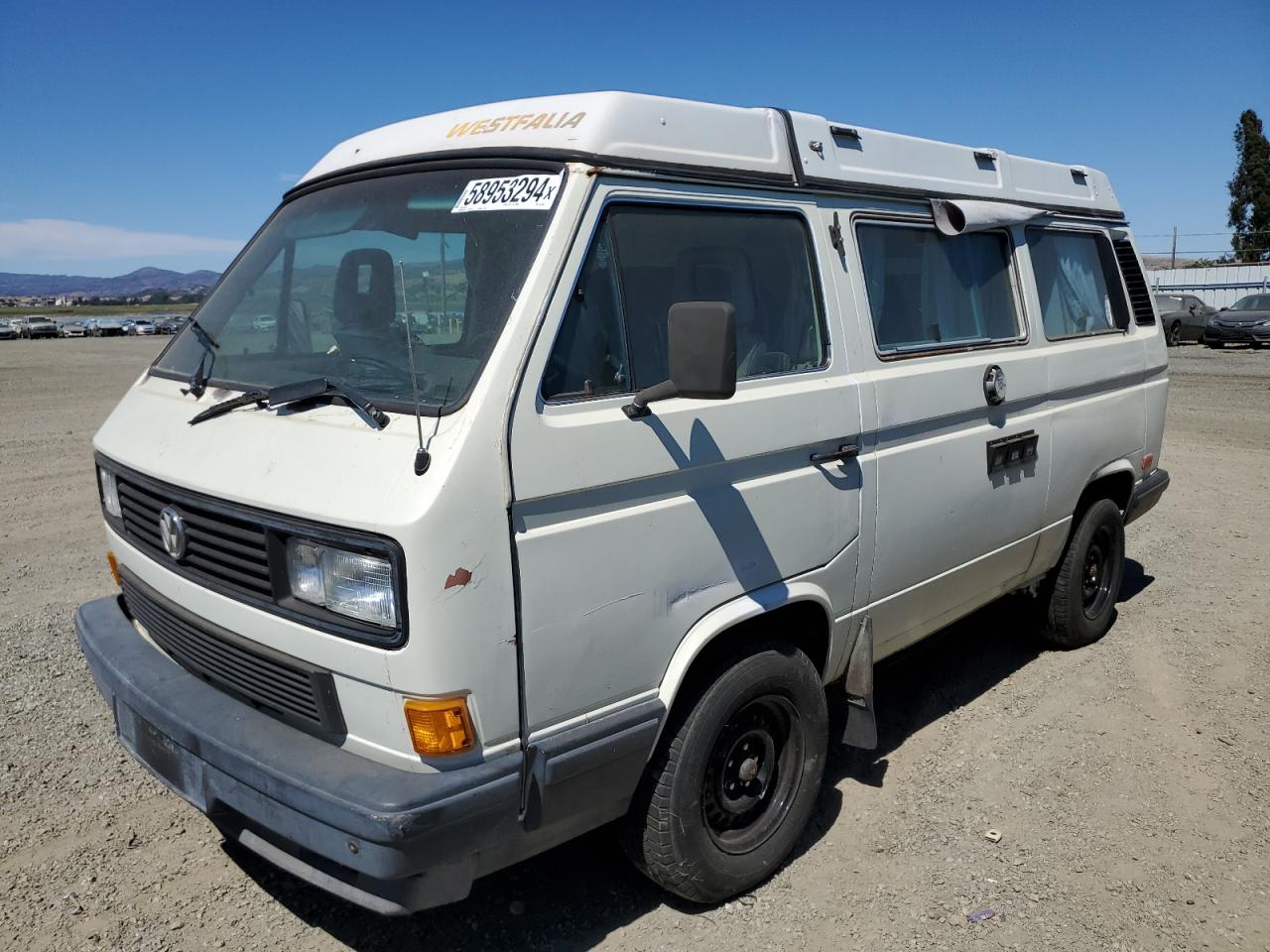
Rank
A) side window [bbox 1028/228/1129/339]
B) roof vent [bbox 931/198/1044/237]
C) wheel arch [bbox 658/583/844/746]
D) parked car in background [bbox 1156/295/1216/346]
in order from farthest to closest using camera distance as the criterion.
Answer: parked car in background [bbox 1156/295/1216/346] < side window [bbox 1028/228/1129/339] < roof vent [bbox 931/198/1044/237] < wheel arch [bbox 658/583/844/746]

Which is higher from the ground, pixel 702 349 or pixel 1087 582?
pixel 702 349

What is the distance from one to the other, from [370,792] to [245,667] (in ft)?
2.13

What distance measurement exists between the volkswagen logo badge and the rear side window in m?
1.22

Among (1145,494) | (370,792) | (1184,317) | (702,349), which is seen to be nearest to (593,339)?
(702,349)

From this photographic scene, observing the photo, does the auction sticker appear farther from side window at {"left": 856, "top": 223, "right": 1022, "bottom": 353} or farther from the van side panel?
side window at {"left": 856, "top": 223, "right": 1022, "bottom": 353}

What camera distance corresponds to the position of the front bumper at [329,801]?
2332 millimetres

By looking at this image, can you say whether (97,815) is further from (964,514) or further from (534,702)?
(964,514)

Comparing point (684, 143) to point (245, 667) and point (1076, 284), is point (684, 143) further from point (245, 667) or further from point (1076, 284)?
point (1076, 284)

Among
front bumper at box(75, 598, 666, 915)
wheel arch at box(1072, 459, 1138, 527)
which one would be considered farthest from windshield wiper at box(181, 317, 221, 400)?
wheel arch at box(1072, 459, 1138, 527)

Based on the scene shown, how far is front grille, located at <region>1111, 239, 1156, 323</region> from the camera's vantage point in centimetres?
553

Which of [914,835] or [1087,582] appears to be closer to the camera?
[914,835]

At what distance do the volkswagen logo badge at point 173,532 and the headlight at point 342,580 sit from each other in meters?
0.53

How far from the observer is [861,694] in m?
3.64

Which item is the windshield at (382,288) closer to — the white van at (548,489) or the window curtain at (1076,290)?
the white van at (548,489)
